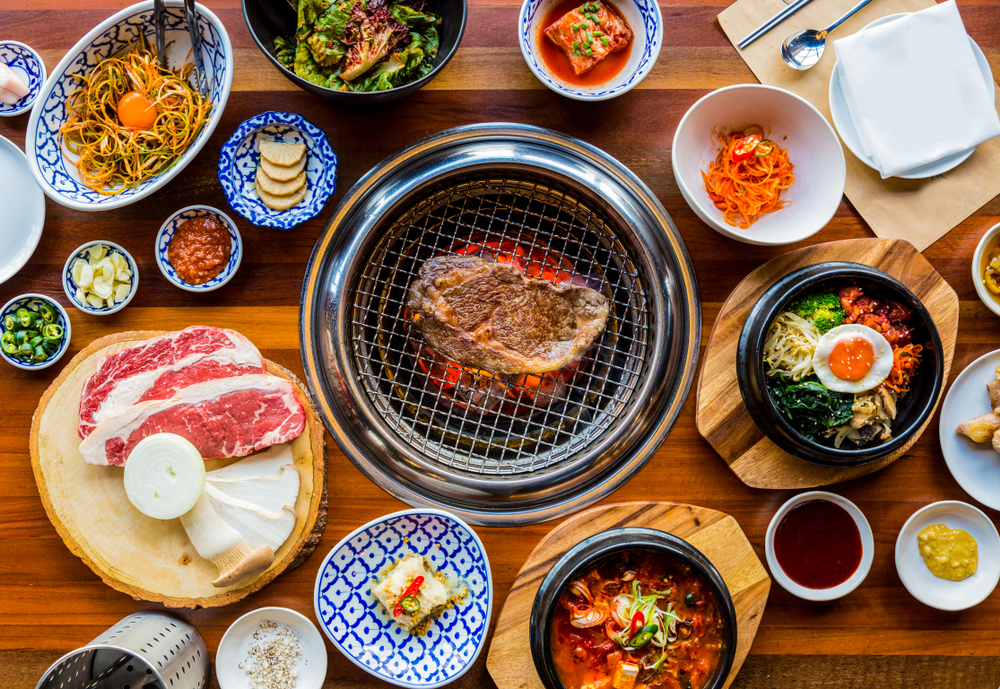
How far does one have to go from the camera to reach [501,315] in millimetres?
2775

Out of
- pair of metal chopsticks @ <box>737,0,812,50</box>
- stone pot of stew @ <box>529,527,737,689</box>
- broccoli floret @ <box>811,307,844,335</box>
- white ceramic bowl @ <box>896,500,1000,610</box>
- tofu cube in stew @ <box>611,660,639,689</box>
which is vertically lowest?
tofu cube in stew @ <box>611,660,639,689</box>

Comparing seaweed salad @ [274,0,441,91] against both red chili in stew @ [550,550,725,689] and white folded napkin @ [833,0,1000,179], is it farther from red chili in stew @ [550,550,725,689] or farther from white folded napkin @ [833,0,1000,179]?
red chili in stew @ [550,550,725,689]

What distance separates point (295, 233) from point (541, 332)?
125cm

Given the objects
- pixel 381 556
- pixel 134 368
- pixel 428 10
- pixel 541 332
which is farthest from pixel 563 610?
pixel 428 10

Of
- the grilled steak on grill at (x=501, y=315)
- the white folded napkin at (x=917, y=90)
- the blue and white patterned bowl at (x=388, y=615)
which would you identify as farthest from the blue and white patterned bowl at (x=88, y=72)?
the white folded napkin at (x=917, y=90)

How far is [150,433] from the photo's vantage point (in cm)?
256

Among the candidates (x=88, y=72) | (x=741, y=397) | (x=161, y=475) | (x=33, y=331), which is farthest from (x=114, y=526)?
(x=741, y=397)

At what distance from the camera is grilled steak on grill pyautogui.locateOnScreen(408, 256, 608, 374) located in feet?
8.96

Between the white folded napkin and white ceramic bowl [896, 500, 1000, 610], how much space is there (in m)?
1.64

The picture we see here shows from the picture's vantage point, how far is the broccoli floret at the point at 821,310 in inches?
104

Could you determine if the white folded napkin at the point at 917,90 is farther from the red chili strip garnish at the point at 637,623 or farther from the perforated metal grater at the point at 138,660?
the perforated metal grater at the point at 138,660

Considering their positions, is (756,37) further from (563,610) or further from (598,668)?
(598,668)

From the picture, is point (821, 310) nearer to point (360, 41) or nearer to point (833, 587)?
point (833, 587)

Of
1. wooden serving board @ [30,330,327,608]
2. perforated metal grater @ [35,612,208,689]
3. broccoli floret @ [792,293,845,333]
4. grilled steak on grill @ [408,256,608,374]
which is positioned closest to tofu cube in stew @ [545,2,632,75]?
grilled steak on grill @ [408,256,608,374]
